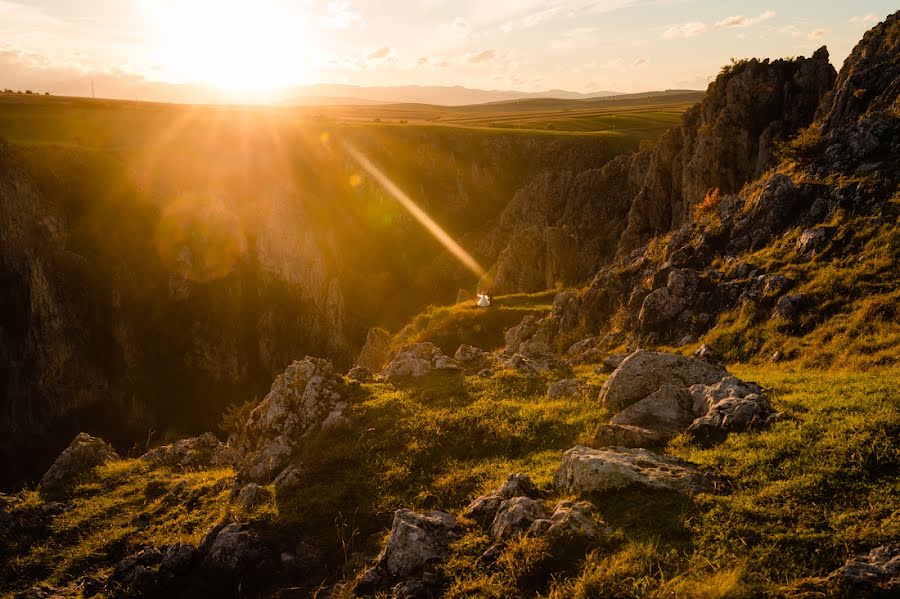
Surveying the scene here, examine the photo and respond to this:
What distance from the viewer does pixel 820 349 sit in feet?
53.5

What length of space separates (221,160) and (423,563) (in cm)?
8986

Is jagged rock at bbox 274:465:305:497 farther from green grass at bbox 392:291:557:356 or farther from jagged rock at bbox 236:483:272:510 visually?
green grass at bbox 392:291:557:356

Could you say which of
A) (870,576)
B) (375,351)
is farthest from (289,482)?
(375,351)

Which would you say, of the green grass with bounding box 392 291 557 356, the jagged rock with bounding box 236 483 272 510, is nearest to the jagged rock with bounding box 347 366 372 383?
the jagged rock with bounding box 236 483 272 510

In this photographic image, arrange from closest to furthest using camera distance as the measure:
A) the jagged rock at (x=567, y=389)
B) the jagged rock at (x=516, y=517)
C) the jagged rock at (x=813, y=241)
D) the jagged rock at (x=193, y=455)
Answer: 1. the jagged rock at (x=516, y=517)
2. the jagged rock at (x=567, y=389)
3. the jagged rock at (x=813, y=241)
4. the jagged rock at (x=193, y=455)

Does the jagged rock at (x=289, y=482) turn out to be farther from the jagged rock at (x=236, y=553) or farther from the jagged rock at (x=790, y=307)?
the jagged rock at (x=790, y=307)

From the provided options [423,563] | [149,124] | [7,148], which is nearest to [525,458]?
[423,563]

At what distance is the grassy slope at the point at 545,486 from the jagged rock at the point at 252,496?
0.58 meters

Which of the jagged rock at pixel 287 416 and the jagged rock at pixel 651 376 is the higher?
the jagged rock at pixel 651 376

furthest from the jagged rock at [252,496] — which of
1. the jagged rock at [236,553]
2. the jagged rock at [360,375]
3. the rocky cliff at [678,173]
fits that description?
A: the rocky cliff at [678,173]

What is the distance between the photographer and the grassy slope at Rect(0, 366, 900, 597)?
24.7 ft

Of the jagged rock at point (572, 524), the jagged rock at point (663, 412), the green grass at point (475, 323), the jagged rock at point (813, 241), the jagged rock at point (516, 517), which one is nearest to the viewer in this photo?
the jagged rock at point (572, 524)

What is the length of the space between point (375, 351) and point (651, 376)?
38987 millimetres

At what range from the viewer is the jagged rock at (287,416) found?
57.6 feet
